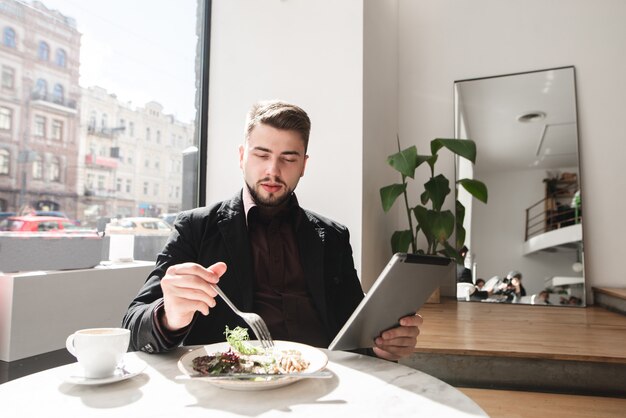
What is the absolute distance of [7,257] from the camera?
1600 mm

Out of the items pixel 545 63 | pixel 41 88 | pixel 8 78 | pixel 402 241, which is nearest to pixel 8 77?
pixel 8 78

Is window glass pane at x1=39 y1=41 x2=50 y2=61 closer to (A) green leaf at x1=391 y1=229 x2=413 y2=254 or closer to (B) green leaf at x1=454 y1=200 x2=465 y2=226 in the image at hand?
(A) green leaf at x1=391 y1=229 x2=413 y2=254

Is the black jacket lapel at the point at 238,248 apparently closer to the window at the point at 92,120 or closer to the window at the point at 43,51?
the window at the point at 92,120

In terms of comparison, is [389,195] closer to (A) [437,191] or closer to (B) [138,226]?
(A) [437,191]

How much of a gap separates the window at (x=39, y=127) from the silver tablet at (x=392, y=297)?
4.82 ft

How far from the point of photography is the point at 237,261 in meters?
1.47

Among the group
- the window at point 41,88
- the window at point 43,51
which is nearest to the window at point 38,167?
the window at point 41,88

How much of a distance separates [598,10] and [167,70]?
125 inches

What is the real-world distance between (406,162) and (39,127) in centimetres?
193

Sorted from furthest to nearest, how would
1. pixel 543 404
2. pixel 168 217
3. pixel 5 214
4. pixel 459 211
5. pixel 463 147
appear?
pixel 459 211 < pixel 463 147 < pixel 168 217 < pixel 543 404 < pixel 5 214

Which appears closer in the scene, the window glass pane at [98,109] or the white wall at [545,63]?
the window glass pane at [98,109]

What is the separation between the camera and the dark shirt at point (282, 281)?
1459mm

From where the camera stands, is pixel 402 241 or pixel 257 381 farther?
pixel 402 241

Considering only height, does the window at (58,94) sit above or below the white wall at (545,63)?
below
